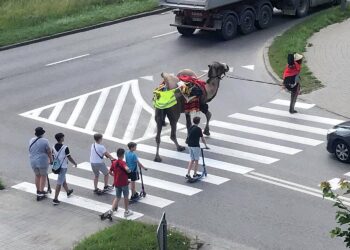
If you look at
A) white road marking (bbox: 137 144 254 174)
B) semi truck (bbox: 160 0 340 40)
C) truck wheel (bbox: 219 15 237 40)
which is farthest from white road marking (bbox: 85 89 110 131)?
truck wheel (bbox: 219 15 237 40)

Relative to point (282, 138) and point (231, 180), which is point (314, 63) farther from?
point (231, 180)

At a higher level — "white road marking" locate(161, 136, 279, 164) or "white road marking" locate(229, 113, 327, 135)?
"white road marking" locate(229, 113, 327, 135)

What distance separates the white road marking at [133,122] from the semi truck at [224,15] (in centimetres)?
677

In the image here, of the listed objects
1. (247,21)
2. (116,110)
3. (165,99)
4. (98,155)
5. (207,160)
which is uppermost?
(165,99)

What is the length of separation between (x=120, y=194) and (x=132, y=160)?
744 millimetres

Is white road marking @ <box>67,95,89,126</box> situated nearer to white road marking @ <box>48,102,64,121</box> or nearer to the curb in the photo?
white road marking @ <box>48,102,64,121</box>

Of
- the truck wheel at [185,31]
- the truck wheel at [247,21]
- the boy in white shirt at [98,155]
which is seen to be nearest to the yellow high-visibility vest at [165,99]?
the boy in white shirt at [98,155]

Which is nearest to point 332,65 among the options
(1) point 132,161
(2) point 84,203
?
(1) point 132,161

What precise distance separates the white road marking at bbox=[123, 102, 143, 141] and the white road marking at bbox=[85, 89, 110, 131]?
1.00 m

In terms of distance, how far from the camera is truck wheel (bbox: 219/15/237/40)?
97.5 ft

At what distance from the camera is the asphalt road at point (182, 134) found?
16.0m

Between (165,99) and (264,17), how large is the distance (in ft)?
43.3

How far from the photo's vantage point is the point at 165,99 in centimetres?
1914

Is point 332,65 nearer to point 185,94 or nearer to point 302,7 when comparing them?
point 302,7
